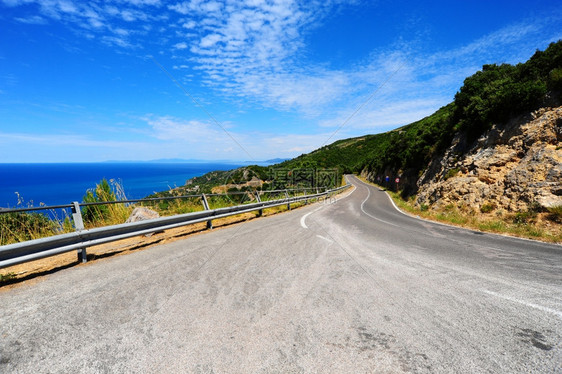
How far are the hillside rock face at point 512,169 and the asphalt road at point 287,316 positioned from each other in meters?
7.68

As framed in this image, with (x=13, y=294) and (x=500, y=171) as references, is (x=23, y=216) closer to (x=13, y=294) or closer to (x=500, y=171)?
(x=13, y=294)

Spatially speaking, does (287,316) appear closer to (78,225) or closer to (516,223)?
(78,225)

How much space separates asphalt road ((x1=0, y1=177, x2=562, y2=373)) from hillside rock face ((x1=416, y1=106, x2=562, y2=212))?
25.2 feet

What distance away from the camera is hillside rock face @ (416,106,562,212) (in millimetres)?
10938

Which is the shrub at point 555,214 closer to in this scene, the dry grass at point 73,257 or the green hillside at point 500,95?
the green hillside at point 500,95

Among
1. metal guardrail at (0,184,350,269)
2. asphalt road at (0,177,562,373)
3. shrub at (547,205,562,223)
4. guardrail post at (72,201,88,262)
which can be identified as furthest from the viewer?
shrub at (547,205,562,223)

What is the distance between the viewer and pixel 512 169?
A: 1309 cm

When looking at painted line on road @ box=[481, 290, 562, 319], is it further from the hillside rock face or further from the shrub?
the hillside rock face

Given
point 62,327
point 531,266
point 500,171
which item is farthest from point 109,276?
point 500,171

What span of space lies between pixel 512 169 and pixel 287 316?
1575 cm

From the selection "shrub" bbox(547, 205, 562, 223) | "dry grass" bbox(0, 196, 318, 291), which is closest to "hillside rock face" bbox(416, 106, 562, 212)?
"shrub" bbox(547, 205, 562, 223)

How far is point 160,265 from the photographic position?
4.95 m

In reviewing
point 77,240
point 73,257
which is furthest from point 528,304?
point 73,257

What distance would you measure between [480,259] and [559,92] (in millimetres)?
13770
